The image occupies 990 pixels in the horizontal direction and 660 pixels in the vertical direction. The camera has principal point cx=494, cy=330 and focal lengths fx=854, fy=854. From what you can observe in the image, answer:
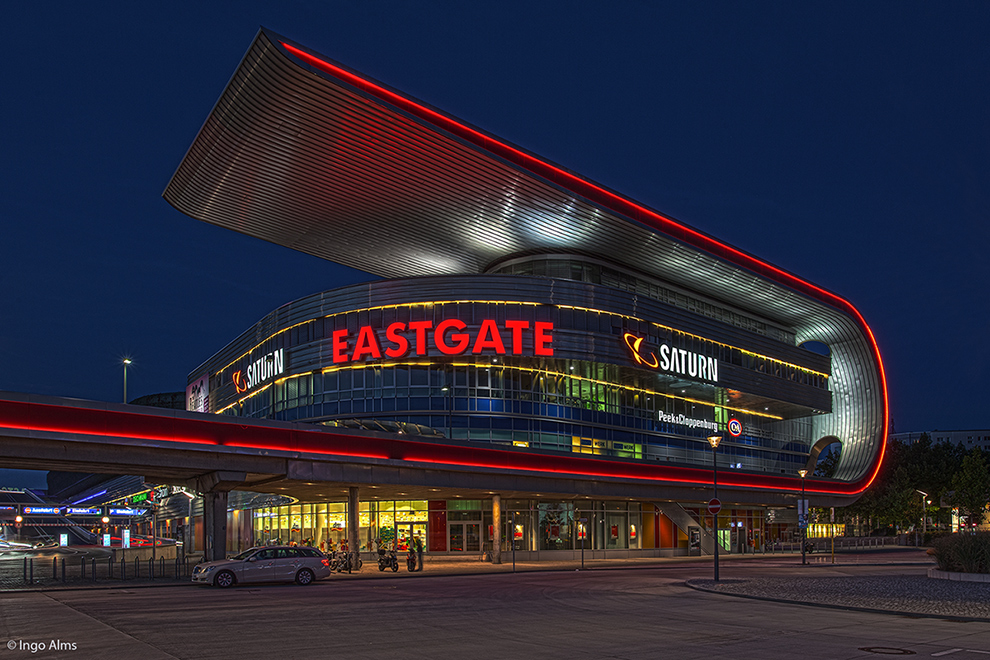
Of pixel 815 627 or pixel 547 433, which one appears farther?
pixel 547 433

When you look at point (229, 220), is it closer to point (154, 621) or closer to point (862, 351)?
point (154, 621)

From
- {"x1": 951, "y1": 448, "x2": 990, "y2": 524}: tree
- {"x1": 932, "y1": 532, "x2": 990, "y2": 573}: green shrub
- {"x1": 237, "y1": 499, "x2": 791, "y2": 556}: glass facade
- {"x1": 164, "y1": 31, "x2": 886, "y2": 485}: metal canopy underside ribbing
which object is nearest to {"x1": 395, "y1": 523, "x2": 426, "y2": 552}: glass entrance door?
{"x1": 237, "y1": 499, "x2": 791, "y2": 556}: glass facade

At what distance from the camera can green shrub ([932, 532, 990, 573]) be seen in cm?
2865

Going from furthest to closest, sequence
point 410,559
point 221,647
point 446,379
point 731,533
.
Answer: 1. point 731,533
2. point 446,379
3. point 410,559
4. point 221,647

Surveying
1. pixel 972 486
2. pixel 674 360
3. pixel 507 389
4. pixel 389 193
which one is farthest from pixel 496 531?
pixel 972 486

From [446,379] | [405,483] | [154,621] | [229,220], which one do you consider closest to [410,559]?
[405,483]

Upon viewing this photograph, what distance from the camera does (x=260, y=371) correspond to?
6288 centimetres

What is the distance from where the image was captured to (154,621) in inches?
749

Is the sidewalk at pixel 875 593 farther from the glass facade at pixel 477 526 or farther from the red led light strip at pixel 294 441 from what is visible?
the glass facade at pixel 477 526

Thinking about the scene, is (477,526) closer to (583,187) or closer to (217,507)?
(217,507)

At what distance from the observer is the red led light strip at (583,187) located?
46562mm

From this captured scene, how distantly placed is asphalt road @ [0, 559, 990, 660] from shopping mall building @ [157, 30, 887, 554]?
1688cm

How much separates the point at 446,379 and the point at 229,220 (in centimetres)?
2177

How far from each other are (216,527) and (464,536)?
19.3 meters
